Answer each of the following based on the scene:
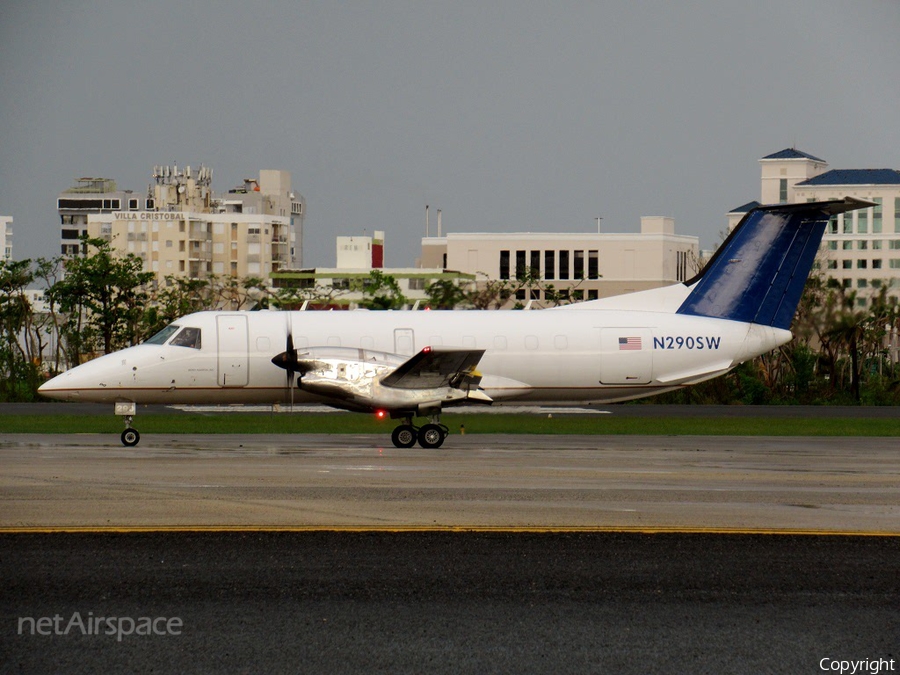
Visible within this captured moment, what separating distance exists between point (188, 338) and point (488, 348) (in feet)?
23.3

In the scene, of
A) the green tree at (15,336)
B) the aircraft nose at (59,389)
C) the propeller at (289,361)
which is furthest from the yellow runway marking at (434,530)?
the green tree at (15,336)

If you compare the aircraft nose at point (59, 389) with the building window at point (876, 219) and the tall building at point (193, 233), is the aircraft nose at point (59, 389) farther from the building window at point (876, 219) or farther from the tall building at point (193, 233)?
the building window at point (876, 219)

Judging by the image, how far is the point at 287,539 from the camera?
41.7ft

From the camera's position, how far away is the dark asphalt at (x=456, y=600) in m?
8.54

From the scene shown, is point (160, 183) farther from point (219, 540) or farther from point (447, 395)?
point (219, 540)

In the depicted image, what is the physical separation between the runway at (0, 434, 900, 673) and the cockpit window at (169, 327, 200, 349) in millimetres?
8112

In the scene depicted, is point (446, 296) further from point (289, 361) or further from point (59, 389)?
point (59, 389)

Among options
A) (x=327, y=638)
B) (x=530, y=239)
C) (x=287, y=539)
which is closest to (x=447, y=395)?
(x=287, y=539)

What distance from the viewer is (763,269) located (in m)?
30.3

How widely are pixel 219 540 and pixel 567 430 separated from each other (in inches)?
737

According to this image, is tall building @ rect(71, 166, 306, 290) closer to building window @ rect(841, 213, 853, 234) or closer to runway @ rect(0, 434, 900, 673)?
building window @ rect(841, 213, 853, 234)

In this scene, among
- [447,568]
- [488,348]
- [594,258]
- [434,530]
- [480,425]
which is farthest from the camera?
[594,258]

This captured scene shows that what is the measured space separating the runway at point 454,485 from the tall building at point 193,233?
468ft

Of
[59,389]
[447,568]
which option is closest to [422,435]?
[59,389]
